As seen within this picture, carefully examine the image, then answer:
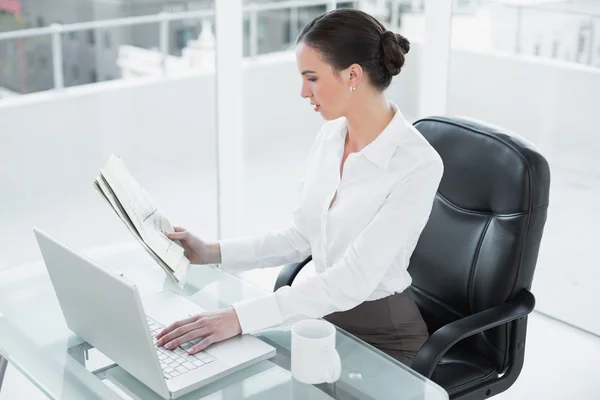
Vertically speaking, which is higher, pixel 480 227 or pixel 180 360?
pixel 480 227

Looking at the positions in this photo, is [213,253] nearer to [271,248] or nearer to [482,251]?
[271,248]

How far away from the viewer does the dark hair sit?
1.86 metres

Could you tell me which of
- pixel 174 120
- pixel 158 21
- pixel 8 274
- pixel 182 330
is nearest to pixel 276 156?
pixel 174 120

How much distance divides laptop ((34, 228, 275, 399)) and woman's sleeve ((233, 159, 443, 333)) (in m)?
0.16

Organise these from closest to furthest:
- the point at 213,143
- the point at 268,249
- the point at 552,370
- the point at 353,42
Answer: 1. the point at 353,42
2. the point at 268,249
3. the point at 552,370
4. the point at 213,143

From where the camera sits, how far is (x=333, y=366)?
1511 millimetres

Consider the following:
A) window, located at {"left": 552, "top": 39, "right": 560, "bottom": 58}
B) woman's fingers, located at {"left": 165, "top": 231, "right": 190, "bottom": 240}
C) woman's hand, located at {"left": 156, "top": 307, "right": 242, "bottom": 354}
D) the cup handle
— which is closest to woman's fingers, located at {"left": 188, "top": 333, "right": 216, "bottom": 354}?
woman's hand, located at {"left": 156, "top": 307, "right": 242, "bottom": 354}

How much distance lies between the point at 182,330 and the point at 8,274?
2.16ft

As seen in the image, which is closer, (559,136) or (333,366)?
(333,366)

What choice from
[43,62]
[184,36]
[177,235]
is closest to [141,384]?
[177,235]

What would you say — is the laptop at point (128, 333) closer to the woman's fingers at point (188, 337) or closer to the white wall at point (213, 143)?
the woman's fingers at point (188, 337)

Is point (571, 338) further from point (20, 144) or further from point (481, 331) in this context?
point (20, 144)

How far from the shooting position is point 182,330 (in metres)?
1.61

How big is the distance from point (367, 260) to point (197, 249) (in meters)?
0.46
